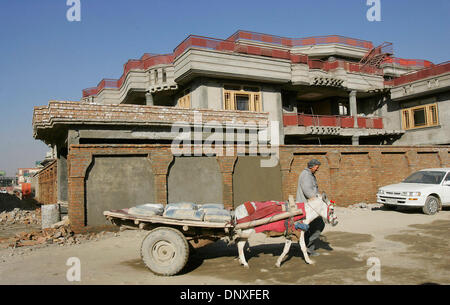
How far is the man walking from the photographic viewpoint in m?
6.87

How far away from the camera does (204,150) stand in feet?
41.8

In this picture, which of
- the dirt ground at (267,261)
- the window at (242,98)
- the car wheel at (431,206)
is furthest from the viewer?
the window at (242,98)

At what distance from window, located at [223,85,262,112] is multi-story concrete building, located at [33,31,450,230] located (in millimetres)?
66

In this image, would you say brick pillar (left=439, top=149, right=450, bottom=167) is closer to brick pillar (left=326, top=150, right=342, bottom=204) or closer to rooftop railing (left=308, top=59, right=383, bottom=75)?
brick pillar (left=326, top=150, right=342, bottom=204)

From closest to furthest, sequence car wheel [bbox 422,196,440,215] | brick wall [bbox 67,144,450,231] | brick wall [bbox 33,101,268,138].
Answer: brick wall [bbox 67,144,450,231], brick wall [bbox 33,101,268,138], car wheel [bbox 422,196,440,215]

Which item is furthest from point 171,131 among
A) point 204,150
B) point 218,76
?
point 218,76

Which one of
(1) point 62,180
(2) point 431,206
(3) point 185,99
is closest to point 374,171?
(2) point 431,206

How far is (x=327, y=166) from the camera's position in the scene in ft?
51.2

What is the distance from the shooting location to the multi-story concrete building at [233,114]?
1166 centimetres

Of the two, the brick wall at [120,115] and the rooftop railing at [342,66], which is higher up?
the rooftop railing at [342,66]

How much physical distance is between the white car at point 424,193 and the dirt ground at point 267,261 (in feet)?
9.41

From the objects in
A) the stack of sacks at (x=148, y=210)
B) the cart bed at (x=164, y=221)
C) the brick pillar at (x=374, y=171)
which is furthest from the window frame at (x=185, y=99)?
the cart bed at (x=164, y=221)

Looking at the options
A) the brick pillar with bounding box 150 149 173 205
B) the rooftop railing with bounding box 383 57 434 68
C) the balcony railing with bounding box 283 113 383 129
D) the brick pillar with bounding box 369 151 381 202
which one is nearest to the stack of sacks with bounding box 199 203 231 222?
the brick pillar with bounding box 150 149 173 205

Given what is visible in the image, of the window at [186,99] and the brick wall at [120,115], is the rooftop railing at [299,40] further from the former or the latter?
the brick wall at [120,115]
